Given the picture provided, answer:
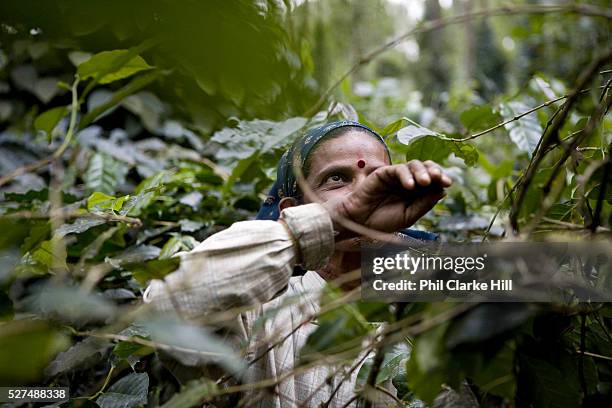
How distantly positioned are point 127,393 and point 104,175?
1024 millimetres

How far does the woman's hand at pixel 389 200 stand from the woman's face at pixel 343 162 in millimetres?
328

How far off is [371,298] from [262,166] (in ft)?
3.45

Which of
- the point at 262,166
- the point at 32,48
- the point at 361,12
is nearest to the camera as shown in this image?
the point at 262,166

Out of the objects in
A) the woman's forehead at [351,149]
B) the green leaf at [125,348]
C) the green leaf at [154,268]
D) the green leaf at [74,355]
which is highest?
the woman's forehead at [351,149]

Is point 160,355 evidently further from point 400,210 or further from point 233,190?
point 233,190

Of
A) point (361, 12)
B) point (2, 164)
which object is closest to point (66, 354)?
point (2, 164)

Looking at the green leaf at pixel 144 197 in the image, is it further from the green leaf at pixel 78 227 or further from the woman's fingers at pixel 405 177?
the woman's fingers at pixel 405 177

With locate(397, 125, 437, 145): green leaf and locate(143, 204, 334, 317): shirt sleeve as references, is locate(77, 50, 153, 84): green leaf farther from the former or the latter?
locate(397, 125, 437, 145): green leaf

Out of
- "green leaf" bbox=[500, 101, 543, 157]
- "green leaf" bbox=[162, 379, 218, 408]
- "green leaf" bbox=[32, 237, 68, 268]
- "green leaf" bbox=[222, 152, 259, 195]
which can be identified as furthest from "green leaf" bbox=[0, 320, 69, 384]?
"green leaf" bbox=[500, 101, 543, 157]

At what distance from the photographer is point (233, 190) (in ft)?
5.80

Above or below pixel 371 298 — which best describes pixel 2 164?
below

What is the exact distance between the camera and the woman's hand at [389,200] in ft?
2.74

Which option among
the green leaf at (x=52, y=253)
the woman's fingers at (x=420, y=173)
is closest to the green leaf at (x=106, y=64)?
the green leaf at (x=52, y=253)

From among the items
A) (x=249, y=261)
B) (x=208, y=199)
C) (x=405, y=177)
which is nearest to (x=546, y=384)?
(x=405, y=177)
